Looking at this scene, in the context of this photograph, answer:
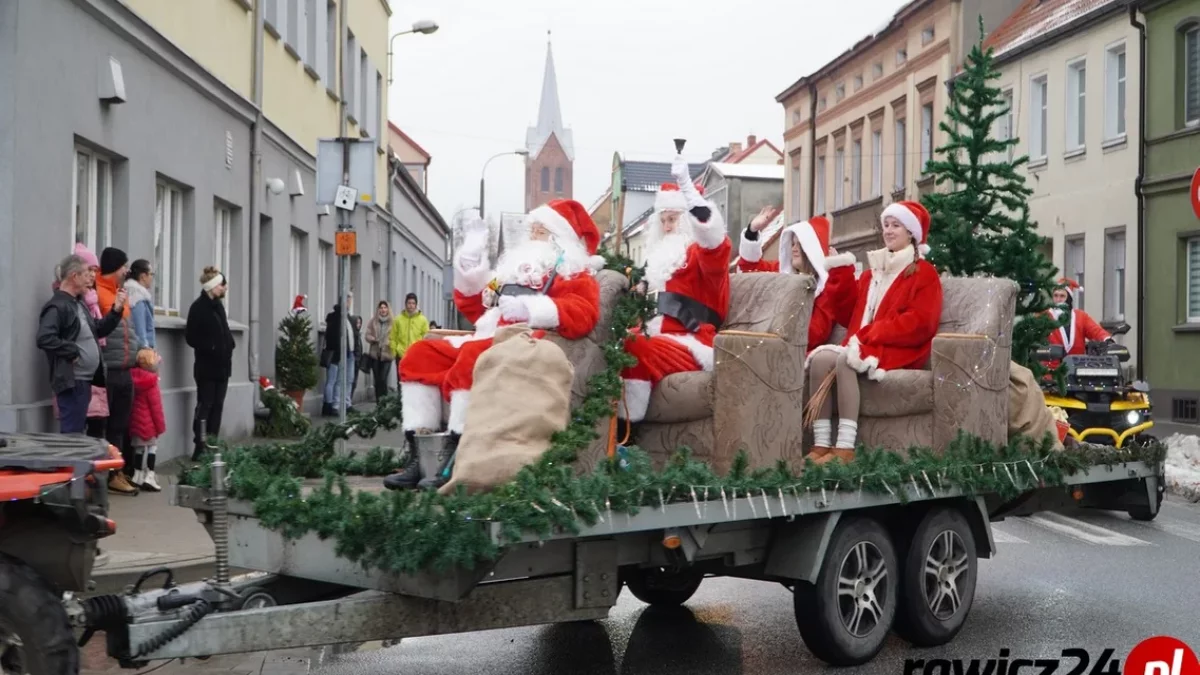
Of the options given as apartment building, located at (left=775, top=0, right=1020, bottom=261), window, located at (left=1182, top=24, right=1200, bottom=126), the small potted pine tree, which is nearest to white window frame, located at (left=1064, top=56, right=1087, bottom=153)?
apartment building, located at (left=775, top=0, right=1020, bottom=261)

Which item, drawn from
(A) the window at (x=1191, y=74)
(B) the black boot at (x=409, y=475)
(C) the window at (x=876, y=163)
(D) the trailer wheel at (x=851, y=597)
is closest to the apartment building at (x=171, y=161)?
(B) the black boot at (x=409, y=475)

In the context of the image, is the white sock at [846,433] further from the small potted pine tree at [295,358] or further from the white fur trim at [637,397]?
the small potted pine tree at [295,358]

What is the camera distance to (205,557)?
350 inches

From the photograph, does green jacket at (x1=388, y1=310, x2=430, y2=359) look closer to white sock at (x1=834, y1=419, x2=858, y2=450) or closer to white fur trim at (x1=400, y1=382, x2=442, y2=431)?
white sock at (x1=834, y1=419, x2=858, y2=450)

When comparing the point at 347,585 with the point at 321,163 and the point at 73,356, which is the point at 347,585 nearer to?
the point at 73,356

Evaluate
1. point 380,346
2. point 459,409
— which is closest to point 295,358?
point 380,346

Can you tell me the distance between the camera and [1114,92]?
91.7ft

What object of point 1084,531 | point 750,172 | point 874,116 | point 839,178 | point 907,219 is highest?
point 750,172

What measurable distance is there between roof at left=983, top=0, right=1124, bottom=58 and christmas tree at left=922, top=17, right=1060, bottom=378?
501 inches

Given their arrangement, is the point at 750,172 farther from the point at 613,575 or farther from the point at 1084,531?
the point at 613,575

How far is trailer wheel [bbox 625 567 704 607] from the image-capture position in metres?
6.80

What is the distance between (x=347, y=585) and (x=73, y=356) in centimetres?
607

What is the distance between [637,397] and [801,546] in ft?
3.74

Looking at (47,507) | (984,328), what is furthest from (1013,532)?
(47,507)
